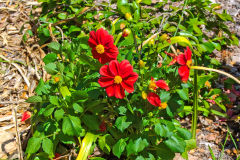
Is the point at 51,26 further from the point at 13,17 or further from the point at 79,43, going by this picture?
the point at 79,43

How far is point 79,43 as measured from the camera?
1800mm

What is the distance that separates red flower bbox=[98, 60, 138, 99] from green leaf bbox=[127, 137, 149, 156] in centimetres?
35

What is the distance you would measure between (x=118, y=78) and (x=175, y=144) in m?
0.53

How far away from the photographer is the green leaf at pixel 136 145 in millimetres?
1489

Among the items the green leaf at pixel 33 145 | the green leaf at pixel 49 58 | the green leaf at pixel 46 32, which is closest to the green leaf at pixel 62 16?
the green leaf at pixel 46 32

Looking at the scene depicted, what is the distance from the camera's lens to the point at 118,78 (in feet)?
4.34

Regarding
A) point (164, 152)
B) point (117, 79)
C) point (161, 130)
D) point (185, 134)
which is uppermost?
point (117, 79)

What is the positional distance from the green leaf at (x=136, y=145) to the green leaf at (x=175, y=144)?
13cm

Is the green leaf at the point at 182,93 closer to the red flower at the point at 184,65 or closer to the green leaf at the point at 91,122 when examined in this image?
the red flower at the point at 184,65

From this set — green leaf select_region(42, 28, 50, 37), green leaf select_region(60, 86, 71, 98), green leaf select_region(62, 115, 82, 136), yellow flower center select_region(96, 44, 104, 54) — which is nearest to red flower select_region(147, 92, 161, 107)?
yellow flower center select_region(96, 44, 104, 54)

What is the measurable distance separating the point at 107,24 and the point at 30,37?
874mm

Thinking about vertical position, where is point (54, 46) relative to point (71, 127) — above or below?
above

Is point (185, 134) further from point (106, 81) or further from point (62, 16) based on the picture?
point (62, 16)

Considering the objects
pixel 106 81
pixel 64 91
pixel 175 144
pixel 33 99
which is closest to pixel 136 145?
pixel 175 144
